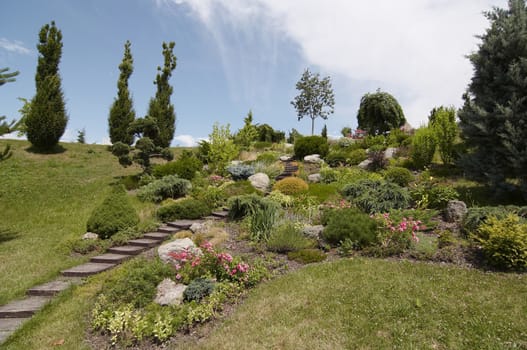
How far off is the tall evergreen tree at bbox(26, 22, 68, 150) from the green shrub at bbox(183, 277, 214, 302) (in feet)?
60.6

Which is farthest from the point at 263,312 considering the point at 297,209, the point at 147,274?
the point at 297,209

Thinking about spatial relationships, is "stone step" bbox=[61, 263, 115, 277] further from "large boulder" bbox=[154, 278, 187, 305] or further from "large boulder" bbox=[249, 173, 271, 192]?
"large boulder" bbox=[249, 173, 271, 192]

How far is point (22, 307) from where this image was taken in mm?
5281

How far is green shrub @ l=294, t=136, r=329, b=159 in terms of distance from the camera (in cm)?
1881

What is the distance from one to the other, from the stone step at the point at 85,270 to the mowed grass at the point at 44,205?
368 millimetres

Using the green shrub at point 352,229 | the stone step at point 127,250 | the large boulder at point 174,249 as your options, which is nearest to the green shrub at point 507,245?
the green shrub at point 352,229

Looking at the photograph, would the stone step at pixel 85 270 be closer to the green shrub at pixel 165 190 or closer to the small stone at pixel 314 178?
the green shrub at pixel 165 190

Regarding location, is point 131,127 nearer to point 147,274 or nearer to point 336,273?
point 147,274

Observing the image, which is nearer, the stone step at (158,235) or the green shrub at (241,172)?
the stone step at (158,235)

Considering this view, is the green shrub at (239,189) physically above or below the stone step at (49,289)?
above

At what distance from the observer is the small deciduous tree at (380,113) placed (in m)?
23.5

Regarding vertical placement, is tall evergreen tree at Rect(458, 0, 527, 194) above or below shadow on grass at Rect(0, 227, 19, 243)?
above

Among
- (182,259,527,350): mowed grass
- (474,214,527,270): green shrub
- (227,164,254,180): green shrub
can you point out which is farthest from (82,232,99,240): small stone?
(474,214,527,270): green shrub

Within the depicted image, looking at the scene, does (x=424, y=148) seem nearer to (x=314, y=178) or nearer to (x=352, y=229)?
(x=314, y=178)
